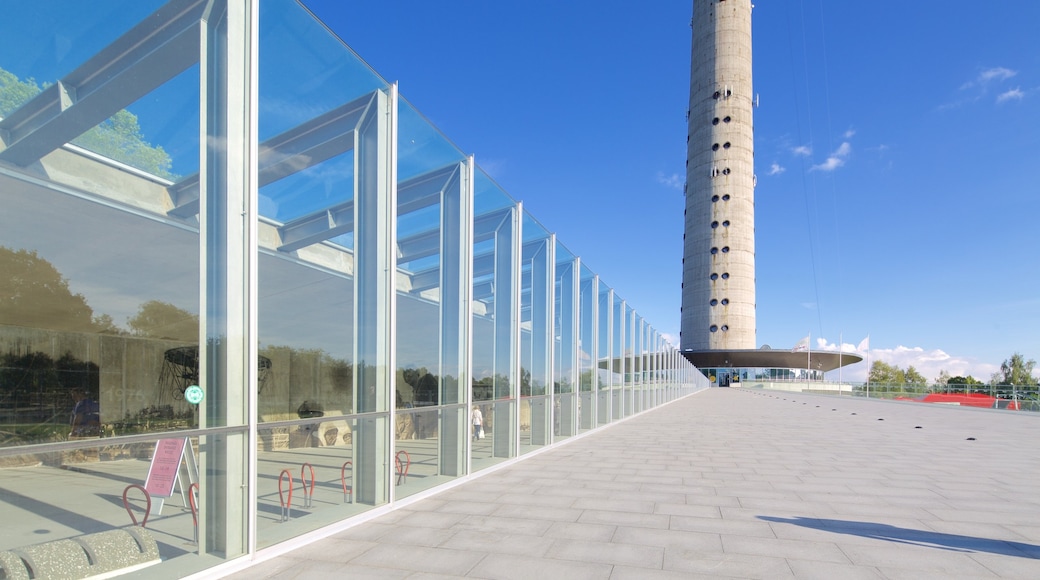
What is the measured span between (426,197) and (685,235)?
75.4 m

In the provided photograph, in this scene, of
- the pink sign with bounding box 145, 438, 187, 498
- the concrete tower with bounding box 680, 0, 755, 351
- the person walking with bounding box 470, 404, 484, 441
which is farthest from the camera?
the concrete tower with bounding box 680, 0, 755, 351

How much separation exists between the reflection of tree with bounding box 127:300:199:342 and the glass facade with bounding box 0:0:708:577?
0.03 metres

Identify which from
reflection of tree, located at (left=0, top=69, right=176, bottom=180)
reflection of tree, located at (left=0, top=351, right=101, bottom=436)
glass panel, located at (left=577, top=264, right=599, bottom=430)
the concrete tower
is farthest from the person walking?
the concrete tower

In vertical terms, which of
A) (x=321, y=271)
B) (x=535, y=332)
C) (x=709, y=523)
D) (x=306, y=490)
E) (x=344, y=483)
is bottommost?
Result: (x=709, y=523)

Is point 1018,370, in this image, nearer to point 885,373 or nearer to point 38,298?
point 885,373

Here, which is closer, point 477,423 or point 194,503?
point 194,503

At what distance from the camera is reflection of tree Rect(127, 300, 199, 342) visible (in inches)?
265

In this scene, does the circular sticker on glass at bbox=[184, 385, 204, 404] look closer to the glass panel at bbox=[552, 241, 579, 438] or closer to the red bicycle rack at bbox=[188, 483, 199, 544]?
the red bicycle rack at bbox=[188, 483, 199, 544]

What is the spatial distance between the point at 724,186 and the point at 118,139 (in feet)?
249

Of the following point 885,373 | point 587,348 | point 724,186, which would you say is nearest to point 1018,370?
point 885,373

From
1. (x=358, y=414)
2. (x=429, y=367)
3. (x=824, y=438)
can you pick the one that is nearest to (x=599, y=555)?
(x=358, y=414)

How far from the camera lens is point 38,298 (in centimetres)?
650

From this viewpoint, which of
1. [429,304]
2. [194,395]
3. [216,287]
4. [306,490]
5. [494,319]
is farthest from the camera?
[494,319]

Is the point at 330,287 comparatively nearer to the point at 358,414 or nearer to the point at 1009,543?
the point at 358,414
